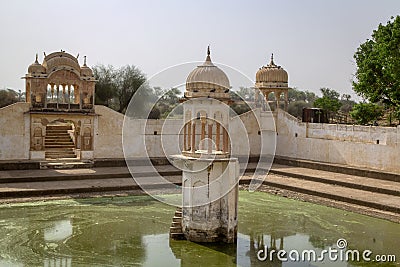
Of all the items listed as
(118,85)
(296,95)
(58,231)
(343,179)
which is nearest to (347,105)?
(296,95)

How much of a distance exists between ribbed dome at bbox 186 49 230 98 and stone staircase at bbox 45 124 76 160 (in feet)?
31.9

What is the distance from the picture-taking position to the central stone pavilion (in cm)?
877

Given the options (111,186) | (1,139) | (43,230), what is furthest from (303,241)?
(1,139)

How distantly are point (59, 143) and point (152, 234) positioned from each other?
33.6 feet

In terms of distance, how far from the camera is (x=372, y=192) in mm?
13516

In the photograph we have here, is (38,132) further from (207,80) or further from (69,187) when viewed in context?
(207,80)

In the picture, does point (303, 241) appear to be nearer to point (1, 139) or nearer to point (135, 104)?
point (1, 139)

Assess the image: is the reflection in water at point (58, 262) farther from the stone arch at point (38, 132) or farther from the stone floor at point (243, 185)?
the stone arch at point (38, 132)

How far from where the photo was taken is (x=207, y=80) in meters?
8.79

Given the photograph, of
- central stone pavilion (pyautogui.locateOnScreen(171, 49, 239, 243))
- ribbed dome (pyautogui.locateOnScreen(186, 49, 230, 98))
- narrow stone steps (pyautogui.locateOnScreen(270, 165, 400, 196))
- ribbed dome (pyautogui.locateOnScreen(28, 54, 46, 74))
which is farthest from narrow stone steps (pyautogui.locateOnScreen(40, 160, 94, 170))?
ribbed dome (pyautogui.locateOnScreen(186, 49, 230, 98))

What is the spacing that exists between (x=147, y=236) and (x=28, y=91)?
30.8ft

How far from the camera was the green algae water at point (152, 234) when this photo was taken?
26.2ft

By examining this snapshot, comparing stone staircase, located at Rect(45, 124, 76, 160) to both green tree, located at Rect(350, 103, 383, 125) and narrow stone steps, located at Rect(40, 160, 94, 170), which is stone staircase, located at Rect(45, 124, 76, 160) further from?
green tree, located at Rect(350, 103, 383, 125)

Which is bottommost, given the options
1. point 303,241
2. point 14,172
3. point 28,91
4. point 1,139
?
point 303,241
